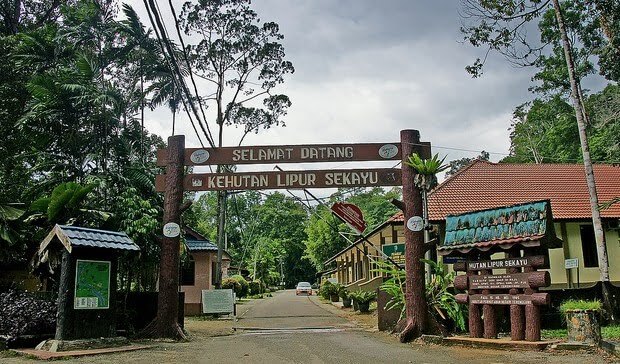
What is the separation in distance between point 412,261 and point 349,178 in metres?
2.67

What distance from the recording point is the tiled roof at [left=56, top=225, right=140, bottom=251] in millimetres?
11336

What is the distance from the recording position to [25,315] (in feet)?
37.4

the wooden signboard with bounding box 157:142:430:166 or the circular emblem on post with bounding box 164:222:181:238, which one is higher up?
the wooden signboard with bounding box 157:142:430:166

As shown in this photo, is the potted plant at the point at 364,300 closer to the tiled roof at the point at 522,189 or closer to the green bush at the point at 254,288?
the tiled roof at the point at 522,189

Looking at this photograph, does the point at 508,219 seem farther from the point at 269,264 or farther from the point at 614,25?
the point at 269,264

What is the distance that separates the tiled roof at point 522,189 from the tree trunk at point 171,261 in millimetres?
9396

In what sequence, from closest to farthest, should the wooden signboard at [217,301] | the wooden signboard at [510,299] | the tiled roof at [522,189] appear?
the wooden signboard at [510,299] → the wooden signboard at [217,301] → the tiled roof at [522,189]

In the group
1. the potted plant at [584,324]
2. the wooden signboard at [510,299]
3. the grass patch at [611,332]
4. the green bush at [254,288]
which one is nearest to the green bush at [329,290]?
the green bush at [254,288]

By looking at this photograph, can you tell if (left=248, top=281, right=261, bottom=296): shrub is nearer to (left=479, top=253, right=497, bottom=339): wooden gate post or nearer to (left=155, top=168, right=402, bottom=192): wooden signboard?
(left=155, top=168, right=402, bottom=192): wooden signboard

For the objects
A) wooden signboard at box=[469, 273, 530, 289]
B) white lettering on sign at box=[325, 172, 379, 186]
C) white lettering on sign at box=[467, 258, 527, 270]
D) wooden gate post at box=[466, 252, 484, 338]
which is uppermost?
white lettering on sign at box=[325, 172, 379, 186]

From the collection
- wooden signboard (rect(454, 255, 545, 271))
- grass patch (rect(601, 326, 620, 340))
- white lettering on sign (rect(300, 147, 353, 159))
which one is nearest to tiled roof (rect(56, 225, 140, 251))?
white lettering on sign (rect(300, 147, 353, 159))

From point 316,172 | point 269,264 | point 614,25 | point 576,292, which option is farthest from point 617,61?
point 269,264

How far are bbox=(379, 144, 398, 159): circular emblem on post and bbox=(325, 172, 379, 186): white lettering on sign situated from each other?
526mm

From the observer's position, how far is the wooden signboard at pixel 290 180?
559 inches
